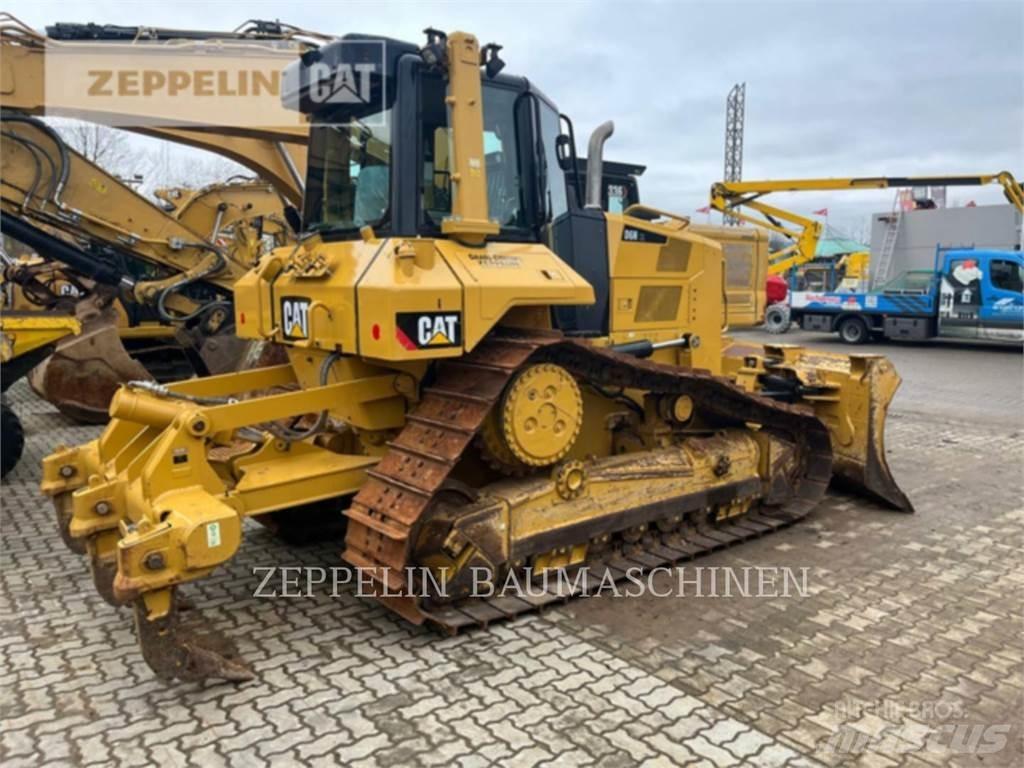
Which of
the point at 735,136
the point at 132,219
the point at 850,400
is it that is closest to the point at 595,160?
the point at 850,400

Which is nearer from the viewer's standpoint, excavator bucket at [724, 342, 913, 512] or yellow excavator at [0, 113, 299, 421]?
excavator bucket at [724, 342, 913, 512]

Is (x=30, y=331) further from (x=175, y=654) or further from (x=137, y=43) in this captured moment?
(x=175, y=654)

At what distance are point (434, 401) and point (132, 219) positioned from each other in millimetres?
6273

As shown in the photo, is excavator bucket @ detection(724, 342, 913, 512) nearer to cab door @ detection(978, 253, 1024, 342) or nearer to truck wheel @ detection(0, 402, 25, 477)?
truck wheel @ detection(0, 402, 25, 477)

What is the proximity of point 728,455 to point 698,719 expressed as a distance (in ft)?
7.80

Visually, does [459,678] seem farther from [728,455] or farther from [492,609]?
[728,455]

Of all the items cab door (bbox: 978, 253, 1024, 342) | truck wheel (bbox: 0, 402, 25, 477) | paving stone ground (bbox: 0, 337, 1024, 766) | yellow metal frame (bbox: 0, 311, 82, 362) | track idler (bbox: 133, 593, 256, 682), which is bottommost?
paving stone ground (bbox: 0, 337, 1024, 766)

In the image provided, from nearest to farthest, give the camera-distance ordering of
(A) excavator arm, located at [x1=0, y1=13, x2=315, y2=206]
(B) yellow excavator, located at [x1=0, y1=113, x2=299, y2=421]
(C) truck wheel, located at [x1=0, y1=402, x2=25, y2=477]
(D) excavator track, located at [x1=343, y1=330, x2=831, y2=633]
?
1. (D) excavator track, located at [x1=343, y1=330, x2=831, y2=633]
2. (A) excavator arm, located at [x1=0, y1=13, x2=315, y2=206]
3. (C) truck wheel, located at [x1=0, y1=402, x2=25, y2=477]
4. (B) yellow excavator, located at [x1=0, y1=113, x2=299, y2=421]

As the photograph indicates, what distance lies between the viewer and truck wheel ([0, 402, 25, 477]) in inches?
265

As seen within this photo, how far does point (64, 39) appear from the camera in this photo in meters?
6.08

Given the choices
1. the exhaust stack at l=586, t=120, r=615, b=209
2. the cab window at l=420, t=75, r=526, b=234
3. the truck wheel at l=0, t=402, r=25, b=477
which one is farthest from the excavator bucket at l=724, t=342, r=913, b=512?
the truck wheel at l=0, t=402, r=25, b=477

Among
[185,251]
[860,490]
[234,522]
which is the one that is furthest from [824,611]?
[185,251]

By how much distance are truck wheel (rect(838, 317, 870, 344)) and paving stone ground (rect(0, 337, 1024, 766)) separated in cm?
1619

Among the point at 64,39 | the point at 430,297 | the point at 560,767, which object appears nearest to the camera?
the point at 560,767
